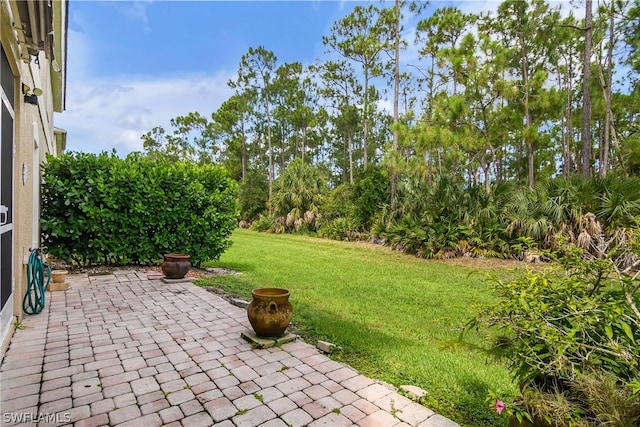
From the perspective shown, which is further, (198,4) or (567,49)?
(567,49)

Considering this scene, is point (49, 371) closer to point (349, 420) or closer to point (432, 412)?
point (349, 420)

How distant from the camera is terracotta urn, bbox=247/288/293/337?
3477 millimetres

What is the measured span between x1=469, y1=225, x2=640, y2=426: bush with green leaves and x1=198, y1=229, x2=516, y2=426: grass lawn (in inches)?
8.1

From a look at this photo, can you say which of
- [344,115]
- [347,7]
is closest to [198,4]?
[347,7]

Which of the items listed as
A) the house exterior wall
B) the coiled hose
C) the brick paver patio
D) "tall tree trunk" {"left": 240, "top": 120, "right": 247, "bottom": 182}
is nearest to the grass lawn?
the brick paver patio

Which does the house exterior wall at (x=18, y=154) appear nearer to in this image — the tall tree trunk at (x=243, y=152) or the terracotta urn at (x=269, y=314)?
the terracotta urn at (x=269, y=314)

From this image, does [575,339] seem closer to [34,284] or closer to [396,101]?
[34,284]

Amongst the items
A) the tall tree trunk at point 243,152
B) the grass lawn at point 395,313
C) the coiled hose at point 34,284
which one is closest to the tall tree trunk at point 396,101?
the grass lawn at point 395,313

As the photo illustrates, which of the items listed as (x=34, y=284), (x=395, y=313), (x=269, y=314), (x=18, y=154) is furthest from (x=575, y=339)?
(x=34, y=284)

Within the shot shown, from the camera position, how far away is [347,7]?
19.2 metres

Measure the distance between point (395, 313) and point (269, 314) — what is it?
2.17m

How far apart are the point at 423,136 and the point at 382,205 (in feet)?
11.8

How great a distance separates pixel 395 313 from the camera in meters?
4.88

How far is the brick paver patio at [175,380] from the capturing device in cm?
227
